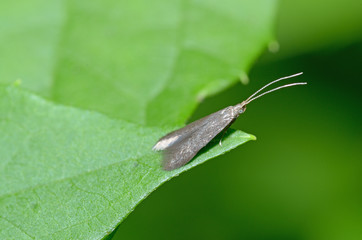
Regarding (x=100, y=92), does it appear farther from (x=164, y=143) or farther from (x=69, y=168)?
(x=69, y=168)

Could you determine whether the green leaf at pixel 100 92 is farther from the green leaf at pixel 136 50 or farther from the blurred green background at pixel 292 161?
the blurred green background at pixel 292 161

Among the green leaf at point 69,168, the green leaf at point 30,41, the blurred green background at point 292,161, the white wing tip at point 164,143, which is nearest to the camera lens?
the green leaf at point 69,168

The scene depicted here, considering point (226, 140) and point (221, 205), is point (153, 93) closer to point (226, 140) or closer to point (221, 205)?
point (226, 140)

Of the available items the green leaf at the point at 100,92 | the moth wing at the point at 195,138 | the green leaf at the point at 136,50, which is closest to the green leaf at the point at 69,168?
the green leaf at the point at 100,92

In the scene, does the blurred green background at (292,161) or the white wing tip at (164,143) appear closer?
the white wing tip at (164,143)

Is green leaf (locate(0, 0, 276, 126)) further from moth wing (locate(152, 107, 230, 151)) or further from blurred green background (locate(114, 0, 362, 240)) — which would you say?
blurred green background (locate(114, 0, 362, 240))

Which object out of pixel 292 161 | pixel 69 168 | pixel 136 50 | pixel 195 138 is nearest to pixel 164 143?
pixel 195 138

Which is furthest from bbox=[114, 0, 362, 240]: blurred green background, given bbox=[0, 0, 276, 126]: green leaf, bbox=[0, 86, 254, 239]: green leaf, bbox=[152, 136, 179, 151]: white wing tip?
bbox=[0, 86, 254, 239]: green leaf

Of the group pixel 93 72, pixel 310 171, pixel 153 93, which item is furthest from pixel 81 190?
pixel 310 171
